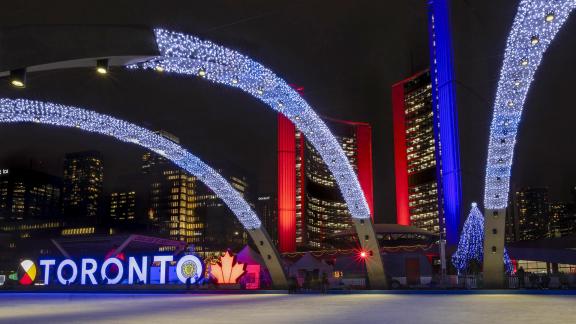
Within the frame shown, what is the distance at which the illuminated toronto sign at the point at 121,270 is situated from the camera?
35469 millimetres

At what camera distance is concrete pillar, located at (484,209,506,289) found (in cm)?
2444

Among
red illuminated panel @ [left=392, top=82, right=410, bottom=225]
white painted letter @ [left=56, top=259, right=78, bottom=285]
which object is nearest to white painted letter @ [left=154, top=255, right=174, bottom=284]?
white painted letter @ [left=56, top=259, right=78, bottom=285]

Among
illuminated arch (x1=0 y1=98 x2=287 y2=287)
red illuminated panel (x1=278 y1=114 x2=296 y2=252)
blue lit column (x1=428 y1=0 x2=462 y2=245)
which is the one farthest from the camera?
red illuminated panel (x1=278 y1=114 x2=296 y2=252)

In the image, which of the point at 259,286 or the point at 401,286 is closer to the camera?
the point at 401,286

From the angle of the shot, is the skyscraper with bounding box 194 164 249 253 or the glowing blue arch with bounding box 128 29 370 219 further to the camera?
the skyscraper with bounding box 194 164 249 253

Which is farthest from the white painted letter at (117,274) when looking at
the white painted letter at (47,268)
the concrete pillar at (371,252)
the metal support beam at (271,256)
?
the concrete pillar at (371,252)

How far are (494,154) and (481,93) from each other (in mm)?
41980

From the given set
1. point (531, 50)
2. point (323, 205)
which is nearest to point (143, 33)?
point (531, 50)

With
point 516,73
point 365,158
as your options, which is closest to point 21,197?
point 365,158

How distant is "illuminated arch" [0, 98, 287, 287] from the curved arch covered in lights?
1339cm

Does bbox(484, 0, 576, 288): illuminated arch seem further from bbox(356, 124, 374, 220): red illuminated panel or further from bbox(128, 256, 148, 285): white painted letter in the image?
bbox(356, 124, 374, 220): red illuminated panel

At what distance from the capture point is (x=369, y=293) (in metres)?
29.4

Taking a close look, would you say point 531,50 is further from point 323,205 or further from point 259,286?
point 323,205

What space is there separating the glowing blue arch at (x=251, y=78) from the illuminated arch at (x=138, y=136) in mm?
6531
